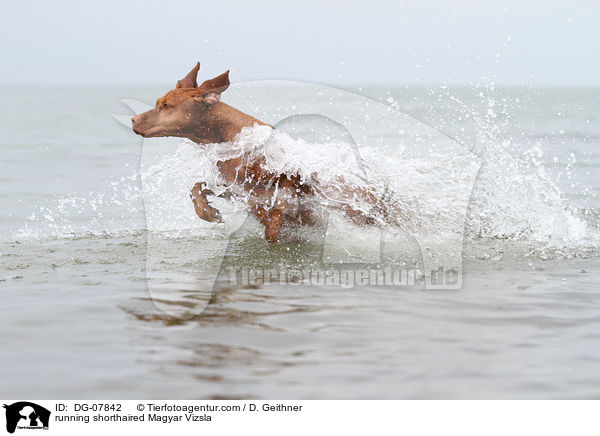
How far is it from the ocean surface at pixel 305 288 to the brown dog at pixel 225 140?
0.36ft

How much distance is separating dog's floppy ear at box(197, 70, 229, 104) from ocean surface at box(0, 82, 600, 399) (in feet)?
1.38

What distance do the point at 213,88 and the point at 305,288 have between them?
1.76 m

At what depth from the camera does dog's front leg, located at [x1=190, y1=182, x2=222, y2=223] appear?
6113 mm

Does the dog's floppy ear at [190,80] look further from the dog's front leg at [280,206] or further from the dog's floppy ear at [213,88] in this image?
the dog's front leg at [280,206]

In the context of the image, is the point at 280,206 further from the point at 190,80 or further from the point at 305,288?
the point at 190,80

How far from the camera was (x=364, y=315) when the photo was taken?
452 centimetres

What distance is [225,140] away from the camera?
5836mm

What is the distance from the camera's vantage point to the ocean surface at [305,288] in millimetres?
3527

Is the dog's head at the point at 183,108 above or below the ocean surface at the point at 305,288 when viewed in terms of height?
above
